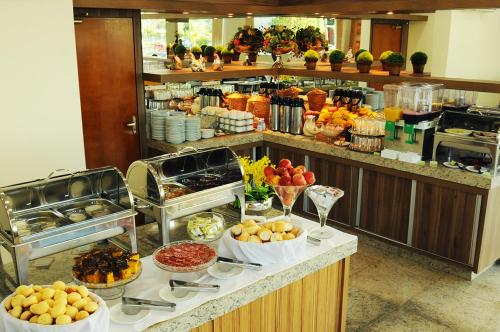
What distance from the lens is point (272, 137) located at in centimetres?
584

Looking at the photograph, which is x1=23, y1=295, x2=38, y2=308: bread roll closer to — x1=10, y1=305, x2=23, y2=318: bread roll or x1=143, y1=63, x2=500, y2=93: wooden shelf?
x1=10, y1=305, x2=23, y2=318: bread roll

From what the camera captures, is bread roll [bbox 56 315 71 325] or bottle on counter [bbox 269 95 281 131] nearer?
bread roll [bbox 56 315 71 325]

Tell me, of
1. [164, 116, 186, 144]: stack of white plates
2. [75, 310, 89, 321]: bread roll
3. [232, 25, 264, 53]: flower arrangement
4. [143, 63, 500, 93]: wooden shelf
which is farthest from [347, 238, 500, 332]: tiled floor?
[232, 25, 264, 53]: flower arrangement

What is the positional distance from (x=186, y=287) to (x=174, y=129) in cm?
327

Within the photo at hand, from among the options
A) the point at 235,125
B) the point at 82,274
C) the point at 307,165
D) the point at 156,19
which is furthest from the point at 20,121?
the point at 156,19

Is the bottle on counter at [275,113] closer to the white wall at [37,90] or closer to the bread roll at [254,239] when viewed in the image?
the white wall at [37,90]

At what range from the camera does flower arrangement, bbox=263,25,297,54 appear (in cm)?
605

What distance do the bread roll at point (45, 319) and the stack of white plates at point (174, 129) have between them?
364 cm

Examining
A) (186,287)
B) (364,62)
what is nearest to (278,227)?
(186,287)

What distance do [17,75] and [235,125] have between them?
2.59 meters

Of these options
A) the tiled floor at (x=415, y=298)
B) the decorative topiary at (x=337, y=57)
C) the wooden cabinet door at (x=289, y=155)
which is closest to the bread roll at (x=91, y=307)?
the tiled floor at (x=415, y=298)

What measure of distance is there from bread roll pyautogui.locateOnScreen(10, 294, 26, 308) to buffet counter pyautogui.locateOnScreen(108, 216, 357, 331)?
0.35 meters

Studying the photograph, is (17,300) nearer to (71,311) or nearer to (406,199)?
(71,311)

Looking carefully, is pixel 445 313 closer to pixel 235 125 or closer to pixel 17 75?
pixel 235 125
